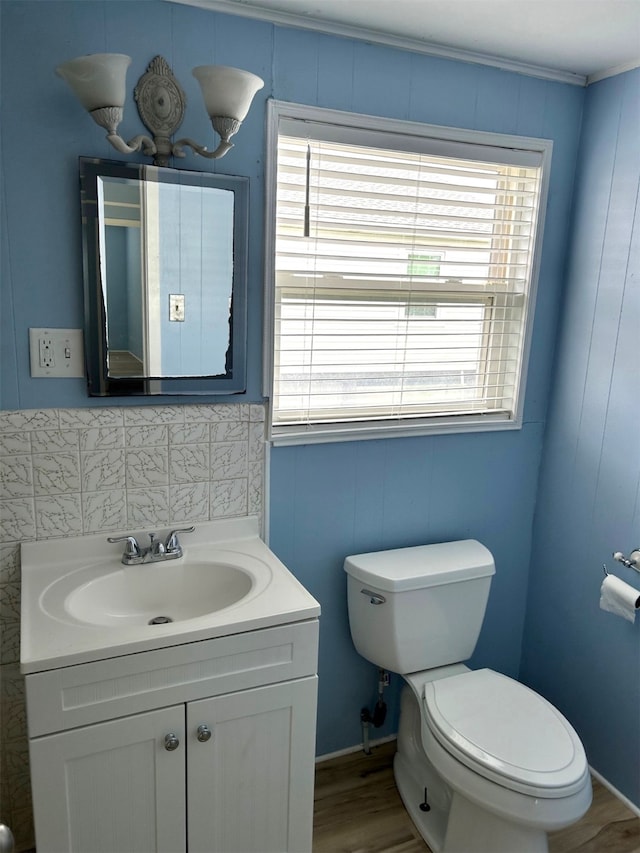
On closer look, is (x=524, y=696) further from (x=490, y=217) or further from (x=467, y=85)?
(x=467, y=85)

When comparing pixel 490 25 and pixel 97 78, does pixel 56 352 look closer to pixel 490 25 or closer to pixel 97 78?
pixel 97 78

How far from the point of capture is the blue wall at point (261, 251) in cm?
152

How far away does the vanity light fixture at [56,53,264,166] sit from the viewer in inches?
54.2

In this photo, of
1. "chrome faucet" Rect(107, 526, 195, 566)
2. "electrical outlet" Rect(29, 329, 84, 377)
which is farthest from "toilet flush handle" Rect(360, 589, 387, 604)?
"electrical outlet" Rect(29, 329, 84, 377)

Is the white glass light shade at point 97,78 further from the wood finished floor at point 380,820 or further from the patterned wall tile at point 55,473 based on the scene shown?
the wood finished floor at point 380,820

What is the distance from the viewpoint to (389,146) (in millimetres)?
1890

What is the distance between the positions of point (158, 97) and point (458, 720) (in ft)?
5.92

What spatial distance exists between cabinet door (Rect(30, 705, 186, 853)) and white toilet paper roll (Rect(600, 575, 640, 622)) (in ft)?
4.38

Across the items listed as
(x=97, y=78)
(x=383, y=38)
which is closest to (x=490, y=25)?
(x=383, y=38)

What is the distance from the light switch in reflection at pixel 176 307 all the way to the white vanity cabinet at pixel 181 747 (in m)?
0.83

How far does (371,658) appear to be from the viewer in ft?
6.70

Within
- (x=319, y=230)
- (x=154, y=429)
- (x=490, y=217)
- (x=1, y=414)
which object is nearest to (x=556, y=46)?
(x=490, y=217)

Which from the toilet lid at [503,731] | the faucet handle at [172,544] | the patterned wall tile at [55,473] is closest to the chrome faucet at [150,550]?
the faucet handle at [172,544]

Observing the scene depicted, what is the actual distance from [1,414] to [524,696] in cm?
163
